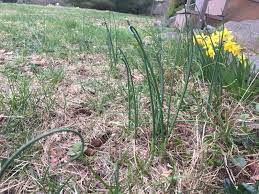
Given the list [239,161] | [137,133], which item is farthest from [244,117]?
[137,133]

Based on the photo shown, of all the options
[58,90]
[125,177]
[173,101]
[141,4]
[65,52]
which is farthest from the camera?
[141,4]

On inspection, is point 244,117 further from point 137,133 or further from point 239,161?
point 137,133

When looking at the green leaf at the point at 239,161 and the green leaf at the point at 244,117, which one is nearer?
the green leaf at the point at 239,161

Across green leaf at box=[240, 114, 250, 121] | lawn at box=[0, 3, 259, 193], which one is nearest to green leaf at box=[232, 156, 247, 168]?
lawn at box=[0, 3, 259, 193]

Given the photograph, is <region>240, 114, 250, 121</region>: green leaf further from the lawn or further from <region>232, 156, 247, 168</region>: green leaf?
<region>232, 156, 247, 168</region>: green leaf

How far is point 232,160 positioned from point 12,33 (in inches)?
130

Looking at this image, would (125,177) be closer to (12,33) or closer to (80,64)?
(80,64)

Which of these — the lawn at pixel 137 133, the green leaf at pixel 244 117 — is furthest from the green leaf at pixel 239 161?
the green leaf at pixel 244 117

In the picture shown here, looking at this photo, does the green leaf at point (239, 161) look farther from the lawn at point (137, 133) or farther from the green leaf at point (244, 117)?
the green leaf at point (244, 117)

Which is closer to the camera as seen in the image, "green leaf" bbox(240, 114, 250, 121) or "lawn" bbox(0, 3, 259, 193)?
"lawn" bbox(0, 3, 259, 193)

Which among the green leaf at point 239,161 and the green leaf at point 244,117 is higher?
the green leaf at point 244,117

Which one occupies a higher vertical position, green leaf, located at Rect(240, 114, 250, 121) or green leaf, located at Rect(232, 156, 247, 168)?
green leaf, located at Rect(240, 114, 250, 121)

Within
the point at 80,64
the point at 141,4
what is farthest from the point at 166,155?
the point at 141,4

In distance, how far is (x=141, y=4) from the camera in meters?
19.6
